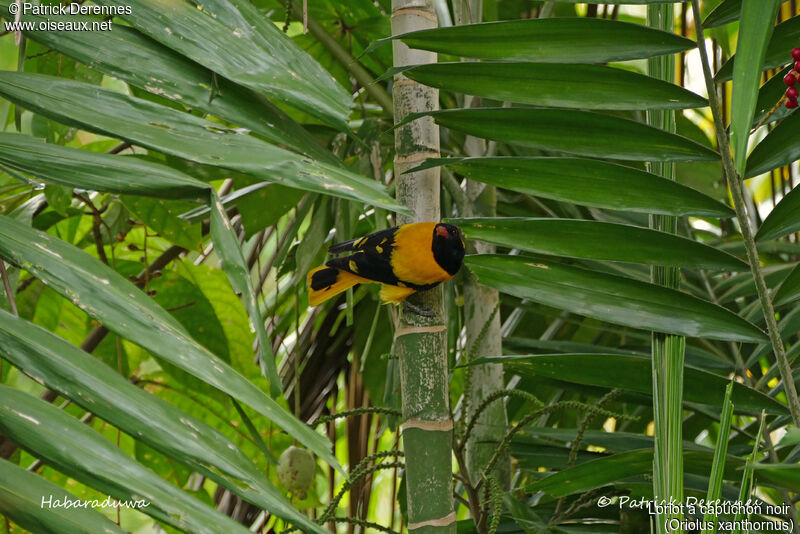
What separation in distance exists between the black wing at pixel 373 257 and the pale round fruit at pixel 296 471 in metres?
0.35

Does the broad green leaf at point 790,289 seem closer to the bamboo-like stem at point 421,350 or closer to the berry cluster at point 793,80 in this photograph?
the berry cluster at point 793,80

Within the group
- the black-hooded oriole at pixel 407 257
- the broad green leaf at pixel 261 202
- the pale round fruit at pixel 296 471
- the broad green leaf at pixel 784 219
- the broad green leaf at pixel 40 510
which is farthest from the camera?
the broad green leaf at pixel 261 202

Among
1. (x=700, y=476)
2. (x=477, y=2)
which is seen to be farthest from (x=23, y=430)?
(x=477, y=2)

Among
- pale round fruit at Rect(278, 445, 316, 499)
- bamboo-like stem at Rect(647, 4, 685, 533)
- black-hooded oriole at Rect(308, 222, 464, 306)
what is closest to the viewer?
bamboo-like stem at Rect(647, 4, 685, 533)

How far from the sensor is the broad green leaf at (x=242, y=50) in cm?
46

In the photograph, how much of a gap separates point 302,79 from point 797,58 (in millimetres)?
432

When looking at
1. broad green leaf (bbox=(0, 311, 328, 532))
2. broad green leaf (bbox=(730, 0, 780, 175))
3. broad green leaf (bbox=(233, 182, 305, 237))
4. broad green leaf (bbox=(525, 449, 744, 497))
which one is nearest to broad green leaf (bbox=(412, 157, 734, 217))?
broad green leaf (bbox=(730, 0, 780, 175))

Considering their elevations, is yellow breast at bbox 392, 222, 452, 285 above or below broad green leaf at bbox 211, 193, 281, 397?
above

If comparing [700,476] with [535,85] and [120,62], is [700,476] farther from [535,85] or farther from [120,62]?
[120,62]

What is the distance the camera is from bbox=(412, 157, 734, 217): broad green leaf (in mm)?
634

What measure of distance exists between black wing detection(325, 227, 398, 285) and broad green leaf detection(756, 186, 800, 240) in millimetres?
371

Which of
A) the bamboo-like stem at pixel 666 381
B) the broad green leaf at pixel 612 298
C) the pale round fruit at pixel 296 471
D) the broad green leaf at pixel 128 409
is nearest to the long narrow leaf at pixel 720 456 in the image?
the bamboo-like stem at pixel 666 381

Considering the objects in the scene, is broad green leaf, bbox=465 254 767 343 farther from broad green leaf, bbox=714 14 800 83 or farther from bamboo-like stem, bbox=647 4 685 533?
broad green leaf, bbox=714 14 800 83

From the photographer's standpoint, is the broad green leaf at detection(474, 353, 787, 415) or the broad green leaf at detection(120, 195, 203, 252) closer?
the broad green leaf at detection(474, 353, 787, 415)
